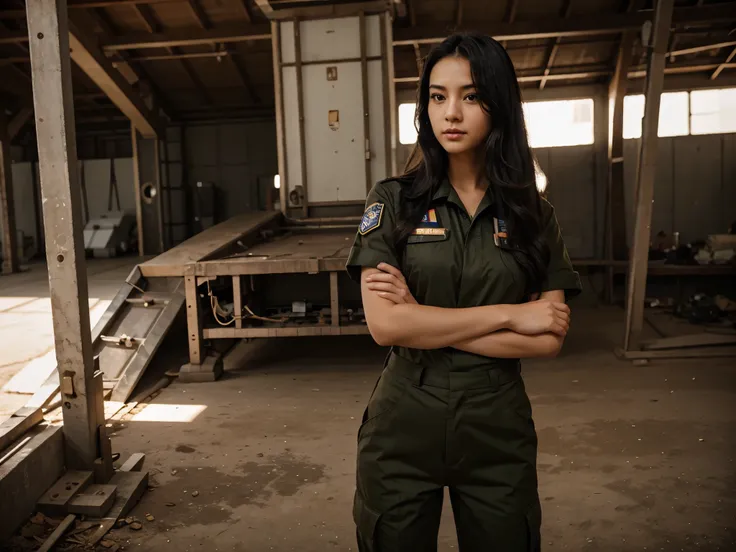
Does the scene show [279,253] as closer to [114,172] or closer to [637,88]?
[637,88]

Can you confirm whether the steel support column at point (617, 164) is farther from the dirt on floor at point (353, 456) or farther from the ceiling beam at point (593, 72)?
the dirt on floor at point (353, 456)

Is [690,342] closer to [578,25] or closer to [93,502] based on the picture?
[578,25]

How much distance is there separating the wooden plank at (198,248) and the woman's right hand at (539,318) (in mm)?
4324

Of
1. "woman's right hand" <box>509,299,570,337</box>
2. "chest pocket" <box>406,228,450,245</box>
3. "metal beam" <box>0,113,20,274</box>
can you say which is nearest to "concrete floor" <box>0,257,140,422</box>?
"metal beam" <box>0,113,20,274</box>

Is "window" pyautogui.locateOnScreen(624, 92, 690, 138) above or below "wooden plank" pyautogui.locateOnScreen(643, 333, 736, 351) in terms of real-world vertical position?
above

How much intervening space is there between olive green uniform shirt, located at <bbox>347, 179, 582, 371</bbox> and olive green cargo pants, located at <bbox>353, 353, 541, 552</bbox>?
0.24 feet

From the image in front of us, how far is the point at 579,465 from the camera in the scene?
3.64m

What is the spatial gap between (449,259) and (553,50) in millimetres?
9143

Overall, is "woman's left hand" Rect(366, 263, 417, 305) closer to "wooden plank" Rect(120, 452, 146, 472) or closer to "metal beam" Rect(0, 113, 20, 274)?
"wooden plank" Rect(120, 452, 146, 472)

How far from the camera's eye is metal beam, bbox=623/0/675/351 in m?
5.67

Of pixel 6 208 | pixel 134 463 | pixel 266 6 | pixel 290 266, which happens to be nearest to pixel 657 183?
pixel 266 6

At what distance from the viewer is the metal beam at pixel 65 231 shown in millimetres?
3094

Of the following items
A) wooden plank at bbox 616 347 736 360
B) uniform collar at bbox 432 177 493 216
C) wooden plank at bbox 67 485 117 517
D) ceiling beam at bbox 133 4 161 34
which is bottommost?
wooden plank at bbox 616 347 736 360

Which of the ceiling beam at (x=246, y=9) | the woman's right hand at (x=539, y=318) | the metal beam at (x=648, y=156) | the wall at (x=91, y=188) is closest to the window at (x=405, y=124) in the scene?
the ceiling beam at (x=246, y=9)
